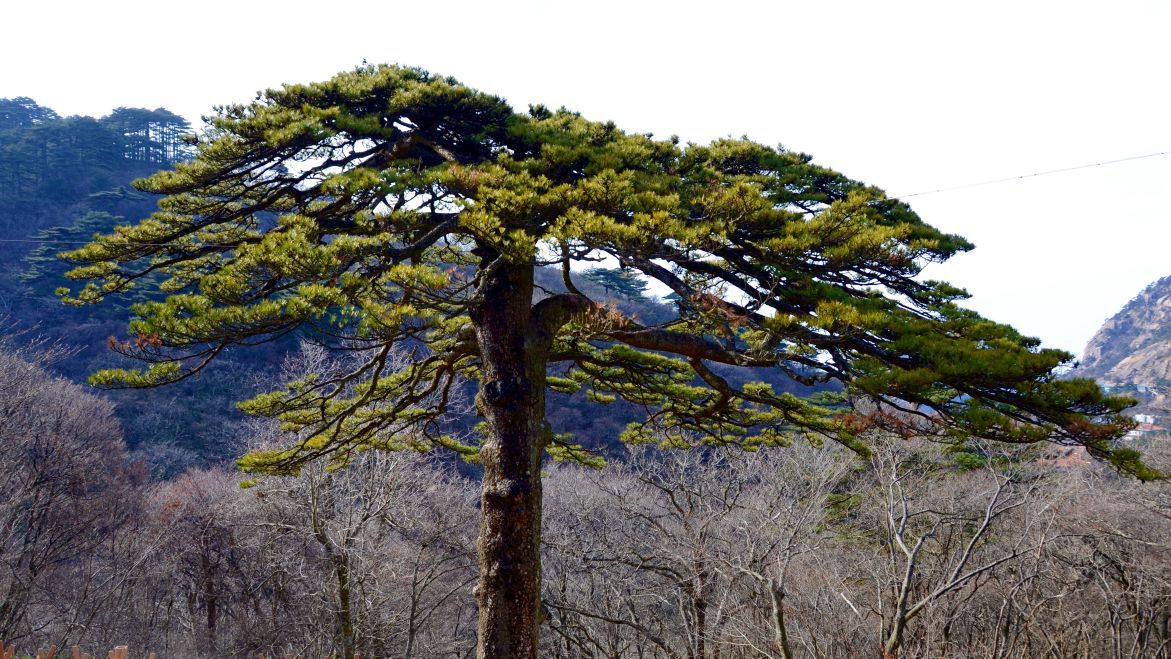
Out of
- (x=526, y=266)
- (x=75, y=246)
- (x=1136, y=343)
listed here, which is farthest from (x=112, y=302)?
(x=1136, y=343)

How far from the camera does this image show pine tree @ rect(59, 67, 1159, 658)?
4.32m

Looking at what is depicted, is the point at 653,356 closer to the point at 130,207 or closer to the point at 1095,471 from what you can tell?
the point at 1095,471

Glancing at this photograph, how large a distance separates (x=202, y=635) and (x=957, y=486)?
67.4 feet

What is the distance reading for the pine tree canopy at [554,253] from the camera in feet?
14.1

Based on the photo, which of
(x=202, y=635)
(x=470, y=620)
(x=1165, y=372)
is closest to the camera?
(x=202, y=635)

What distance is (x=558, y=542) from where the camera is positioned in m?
13.4

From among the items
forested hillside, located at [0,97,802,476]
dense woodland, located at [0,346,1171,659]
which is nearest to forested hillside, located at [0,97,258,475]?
forested hillside, located at [0,97,802,476]

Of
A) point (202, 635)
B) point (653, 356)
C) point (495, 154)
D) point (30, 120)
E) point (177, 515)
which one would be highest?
point (30, 120)

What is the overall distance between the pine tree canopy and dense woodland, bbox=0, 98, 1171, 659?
1911mm

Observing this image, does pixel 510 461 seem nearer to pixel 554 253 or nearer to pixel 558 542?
pixel 554 253

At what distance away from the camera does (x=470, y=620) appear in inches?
835

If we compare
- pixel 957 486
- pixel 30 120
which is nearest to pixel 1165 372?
pixel 957 486

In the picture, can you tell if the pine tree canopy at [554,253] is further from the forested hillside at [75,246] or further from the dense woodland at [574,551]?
the forested hillside at [75,246]

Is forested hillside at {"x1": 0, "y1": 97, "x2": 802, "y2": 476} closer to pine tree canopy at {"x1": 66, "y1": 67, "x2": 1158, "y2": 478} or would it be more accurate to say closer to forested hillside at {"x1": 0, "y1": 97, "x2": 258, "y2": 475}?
→ forested hillside at {"x1": 0, "y1": 97, "x2": 258, "y2": 475}
